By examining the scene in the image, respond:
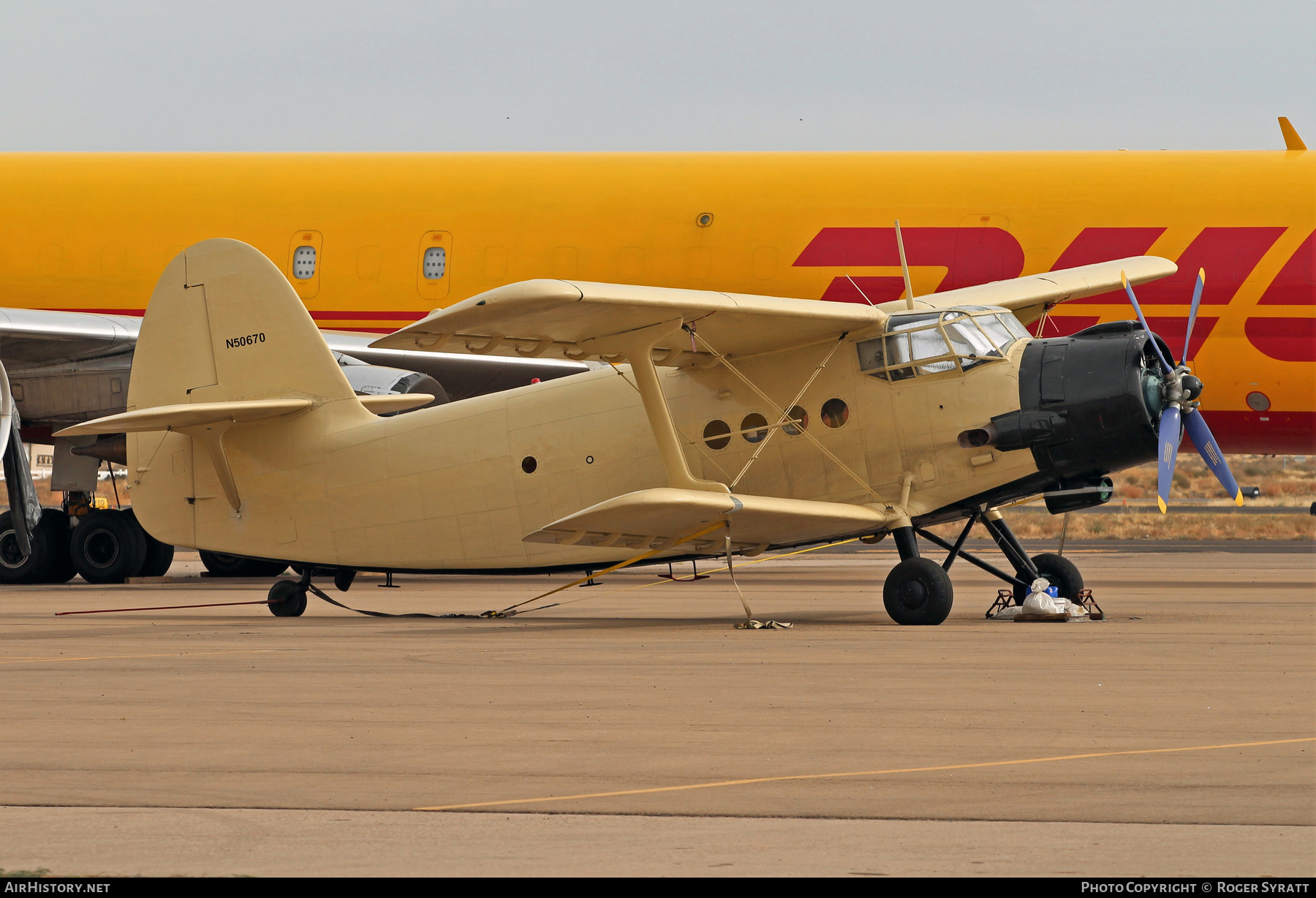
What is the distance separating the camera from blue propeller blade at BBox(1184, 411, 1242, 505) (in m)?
12.2

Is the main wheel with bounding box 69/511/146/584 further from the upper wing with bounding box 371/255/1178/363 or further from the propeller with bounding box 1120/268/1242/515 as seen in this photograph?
the propeller with bounding box 1120/268/1242/515

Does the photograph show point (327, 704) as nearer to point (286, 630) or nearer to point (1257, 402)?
point (286, 630)

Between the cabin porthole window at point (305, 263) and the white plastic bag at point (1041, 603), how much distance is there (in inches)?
508

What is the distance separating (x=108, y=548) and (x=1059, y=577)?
44.3ft

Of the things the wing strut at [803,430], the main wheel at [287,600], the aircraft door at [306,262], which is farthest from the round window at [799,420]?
the aircraft door at [306,262]

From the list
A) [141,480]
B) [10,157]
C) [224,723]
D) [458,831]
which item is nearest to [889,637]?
[224,723]

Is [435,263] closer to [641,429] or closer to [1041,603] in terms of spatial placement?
[641,429]

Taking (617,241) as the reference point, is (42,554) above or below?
below

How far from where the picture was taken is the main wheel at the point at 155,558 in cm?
2092

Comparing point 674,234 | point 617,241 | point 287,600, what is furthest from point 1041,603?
point 617,241

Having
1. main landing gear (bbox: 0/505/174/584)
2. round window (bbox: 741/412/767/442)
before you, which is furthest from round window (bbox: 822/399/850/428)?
main landing gear (bbox: 0/505/174/584)

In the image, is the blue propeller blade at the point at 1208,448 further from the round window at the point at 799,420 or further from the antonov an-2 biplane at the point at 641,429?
the round window at the point at 799,420

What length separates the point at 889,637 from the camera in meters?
10.9

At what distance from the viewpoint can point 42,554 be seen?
21.0m
